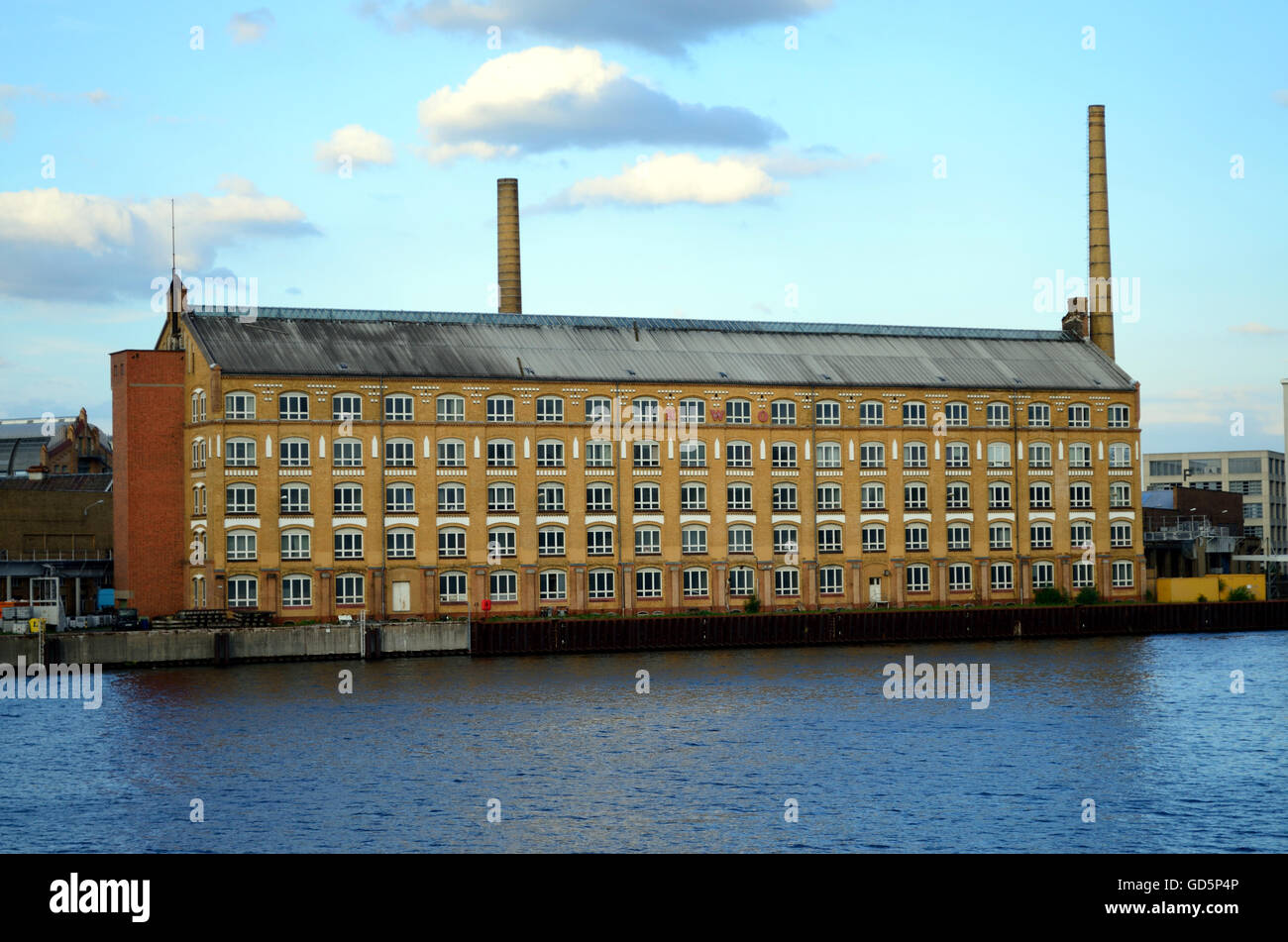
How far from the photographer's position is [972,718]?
196ft

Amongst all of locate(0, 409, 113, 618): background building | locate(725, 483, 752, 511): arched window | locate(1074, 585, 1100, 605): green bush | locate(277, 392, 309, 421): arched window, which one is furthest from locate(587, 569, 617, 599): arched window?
locate(1074, 585, 1100, 605): green bush

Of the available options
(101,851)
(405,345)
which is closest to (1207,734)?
(101,851)

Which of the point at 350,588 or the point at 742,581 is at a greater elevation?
the point at 350,588

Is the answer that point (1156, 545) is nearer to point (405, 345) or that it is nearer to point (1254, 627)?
point (1254, 627)

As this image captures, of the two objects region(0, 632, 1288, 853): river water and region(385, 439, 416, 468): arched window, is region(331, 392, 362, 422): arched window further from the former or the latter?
region(0, 632, 1288, 853): river water

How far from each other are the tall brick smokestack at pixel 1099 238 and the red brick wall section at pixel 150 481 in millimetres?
68512

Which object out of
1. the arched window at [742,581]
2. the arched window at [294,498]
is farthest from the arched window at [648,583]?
the arched window at [294,498]

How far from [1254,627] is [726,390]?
4423 centimetres

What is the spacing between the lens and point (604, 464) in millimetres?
95375

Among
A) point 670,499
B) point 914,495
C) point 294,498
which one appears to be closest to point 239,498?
point 294,498

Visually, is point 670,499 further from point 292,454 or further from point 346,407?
point 292,454

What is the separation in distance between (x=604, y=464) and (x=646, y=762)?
157 ft

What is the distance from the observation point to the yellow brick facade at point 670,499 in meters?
88.2

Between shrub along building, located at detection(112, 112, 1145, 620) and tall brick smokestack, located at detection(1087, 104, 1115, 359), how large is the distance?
17.6 ft
